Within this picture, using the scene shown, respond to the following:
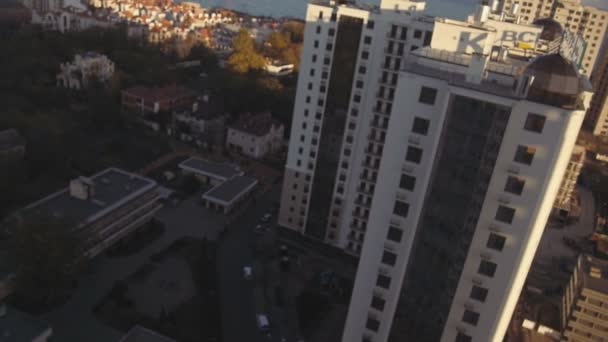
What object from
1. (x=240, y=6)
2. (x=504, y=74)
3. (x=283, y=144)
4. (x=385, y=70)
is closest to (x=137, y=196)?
(x=385, y=70)

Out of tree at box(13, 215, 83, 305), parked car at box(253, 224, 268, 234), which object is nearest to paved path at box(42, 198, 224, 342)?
tree at box(13, 215, 83, 305)

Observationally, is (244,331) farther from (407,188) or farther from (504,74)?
(504,74)

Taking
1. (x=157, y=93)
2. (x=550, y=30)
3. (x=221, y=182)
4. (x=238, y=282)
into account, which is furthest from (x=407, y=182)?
(x=157, y=93)

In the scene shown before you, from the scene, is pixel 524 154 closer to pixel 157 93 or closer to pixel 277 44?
pixel 157 93

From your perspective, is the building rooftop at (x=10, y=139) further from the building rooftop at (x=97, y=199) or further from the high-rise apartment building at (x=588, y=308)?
the high-rise apartment building at (x=588, y=308)

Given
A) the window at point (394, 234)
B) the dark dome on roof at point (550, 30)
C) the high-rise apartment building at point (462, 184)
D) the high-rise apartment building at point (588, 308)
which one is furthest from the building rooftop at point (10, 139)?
the high-rise apartment building at point (588, 308)

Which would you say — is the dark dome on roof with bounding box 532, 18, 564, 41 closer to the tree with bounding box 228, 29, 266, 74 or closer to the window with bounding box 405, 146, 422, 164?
the window with bounding box 405, 146, 422, 164
